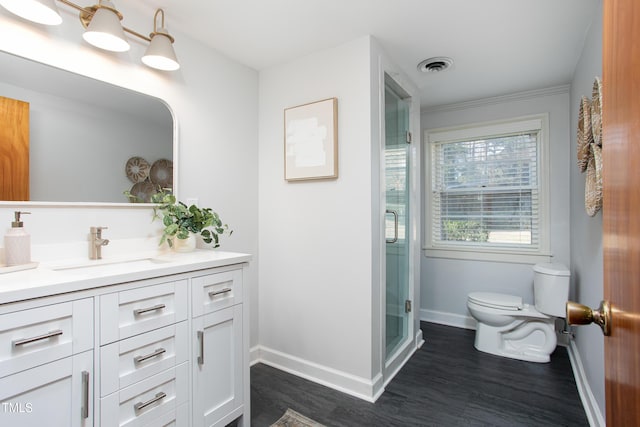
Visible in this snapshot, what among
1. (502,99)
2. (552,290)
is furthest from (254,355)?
(502,99)

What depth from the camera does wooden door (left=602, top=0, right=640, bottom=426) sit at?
49cm

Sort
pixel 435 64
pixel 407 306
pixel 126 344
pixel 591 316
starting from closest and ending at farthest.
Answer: pixel 591 316, pixel 126 344, pixel 435 64, pixel 407 306

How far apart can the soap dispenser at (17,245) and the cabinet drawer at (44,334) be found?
464 millimetres

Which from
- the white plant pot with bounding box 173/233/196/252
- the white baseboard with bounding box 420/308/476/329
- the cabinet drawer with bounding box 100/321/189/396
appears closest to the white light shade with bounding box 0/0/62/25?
the white plant pot with bounding box 173/233/196/252

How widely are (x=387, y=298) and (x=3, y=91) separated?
2.41 meters

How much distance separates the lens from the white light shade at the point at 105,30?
144cm

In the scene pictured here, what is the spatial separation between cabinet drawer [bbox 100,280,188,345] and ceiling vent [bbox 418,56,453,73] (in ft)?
7.36

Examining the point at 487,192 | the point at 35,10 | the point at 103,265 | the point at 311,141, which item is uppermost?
the point at 35,10

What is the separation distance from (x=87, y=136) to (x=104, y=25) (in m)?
0.52

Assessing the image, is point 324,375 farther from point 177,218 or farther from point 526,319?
point 526,319

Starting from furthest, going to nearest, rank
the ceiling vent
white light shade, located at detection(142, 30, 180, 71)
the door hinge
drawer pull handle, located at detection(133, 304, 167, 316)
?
the door hinge
the ceiling vent
white light shade, located at detection(142, 30, 180, 71)
drawer pull handle, located at detection(133, 304, 167, 316)

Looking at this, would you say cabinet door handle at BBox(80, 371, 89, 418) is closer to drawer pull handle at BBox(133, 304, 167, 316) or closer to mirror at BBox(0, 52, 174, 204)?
drawer pull handle at BBox(133, 304, 167, 316)

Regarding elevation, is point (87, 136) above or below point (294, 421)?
above

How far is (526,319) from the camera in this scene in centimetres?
262
